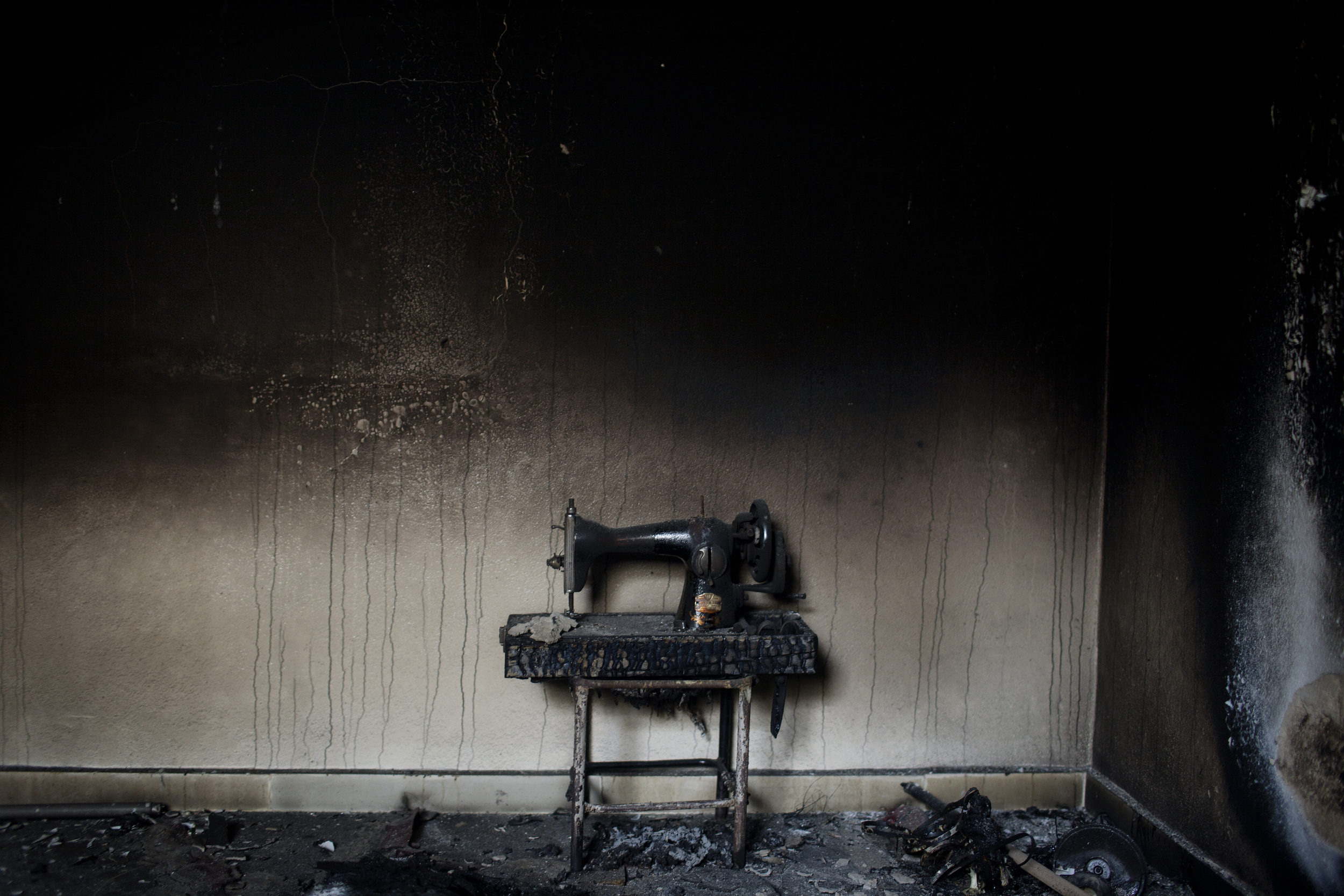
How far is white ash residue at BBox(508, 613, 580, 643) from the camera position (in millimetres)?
2203

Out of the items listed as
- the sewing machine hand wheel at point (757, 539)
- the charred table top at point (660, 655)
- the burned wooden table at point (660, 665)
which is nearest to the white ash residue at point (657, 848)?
the burned wooden table at point (660, 665)

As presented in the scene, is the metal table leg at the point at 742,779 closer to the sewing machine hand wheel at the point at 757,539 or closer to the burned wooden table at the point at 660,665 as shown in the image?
the burned wooden table at the point at 660,665

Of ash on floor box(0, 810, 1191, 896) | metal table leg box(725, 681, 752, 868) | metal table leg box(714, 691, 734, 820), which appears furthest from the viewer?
metal table leg box(714, 691, 734, 820)

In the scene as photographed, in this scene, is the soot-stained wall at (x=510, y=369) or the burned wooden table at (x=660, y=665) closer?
the burned wooden table at (x=660, y=665)

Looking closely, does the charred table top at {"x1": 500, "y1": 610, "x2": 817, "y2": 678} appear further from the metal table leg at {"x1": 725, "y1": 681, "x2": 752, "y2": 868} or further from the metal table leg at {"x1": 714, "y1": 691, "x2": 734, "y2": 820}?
the metal table leg at {"x1": 714, "y1": 691, "x2": 734, "y2": 820}

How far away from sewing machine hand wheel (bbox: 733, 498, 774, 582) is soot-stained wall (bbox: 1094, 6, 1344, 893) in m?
1.26

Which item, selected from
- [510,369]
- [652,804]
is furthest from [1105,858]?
[510,369]

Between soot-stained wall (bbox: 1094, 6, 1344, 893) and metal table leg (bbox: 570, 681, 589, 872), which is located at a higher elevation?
soot-stained wall (bbox: 1094, 6, 1344, 893)

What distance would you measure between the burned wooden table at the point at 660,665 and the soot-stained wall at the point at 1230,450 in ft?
3.77

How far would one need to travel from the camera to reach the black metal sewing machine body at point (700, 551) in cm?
228

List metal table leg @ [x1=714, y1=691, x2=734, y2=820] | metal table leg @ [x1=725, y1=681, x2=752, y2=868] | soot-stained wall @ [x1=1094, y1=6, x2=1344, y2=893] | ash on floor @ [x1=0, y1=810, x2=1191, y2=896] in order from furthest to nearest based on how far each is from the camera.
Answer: metal table leg @ [x1=714, y1=691, x2=734, y2=820] → metal table leg @ [x1=725, y1=681, x2=752, y2=868] → ash on floor @ [x1=0, y1=810, x2=1191, y2=896] → soot-stained wall @ [x1=1094, y1=6, x2=1344, y2=893]

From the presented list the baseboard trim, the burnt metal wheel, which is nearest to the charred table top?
the baseboard trim

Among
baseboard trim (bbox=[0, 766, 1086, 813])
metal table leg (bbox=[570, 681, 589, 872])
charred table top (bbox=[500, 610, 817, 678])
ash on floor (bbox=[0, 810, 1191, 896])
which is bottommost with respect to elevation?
ash on floor (bbox=[0, 810, 1191, 896])

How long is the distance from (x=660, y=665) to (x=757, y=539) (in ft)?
1.63
